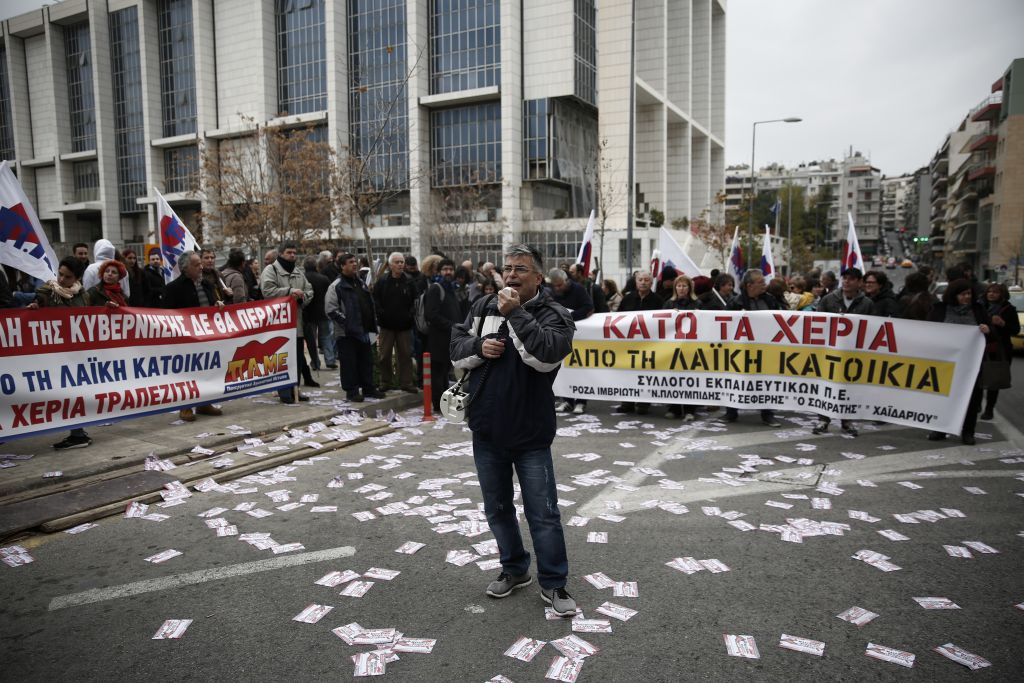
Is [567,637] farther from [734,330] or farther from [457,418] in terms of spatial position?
[734,330]

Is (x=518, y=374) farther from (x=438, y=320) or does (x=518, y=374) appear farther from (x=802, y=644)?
(x=438, y=320)

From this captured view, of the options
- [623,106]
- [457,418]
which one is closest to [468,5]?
Result: [623,106]

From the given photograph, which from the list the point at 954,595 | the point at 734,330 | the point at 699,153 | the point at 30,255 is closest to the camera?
the point at 954,595

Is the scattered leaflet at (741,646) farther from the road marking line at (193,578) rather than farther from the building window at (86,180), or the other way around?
the building window at (86,180)

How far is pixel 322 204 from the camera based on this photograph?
30.2 m

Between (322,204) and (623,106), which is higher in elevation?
(623,106)

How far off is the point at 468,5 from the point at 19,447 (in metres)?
48.7

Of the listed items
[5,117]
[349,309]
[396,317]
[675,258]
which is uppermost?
[5,117]

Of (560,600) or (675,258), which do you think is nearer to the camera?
(560,600)

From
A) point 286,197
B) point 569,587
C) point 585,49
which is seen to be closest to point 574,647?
point 569,587

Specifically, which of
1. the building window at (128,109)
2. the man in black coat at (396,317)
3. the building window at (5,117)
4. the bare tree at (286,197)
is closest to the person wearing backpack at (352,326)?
the man in black coat at (396,317)

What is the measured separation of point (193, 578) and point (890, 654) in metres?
3.99

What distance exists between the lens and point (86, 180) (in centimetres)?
7031

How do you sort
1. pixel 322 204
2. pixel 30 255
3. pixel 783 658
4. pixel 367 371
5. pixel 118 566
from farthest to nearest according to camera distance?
pixel 322 204 < pixel 367 371 < pixel 30 255 < pixel 118 566 < pixel 783 658
